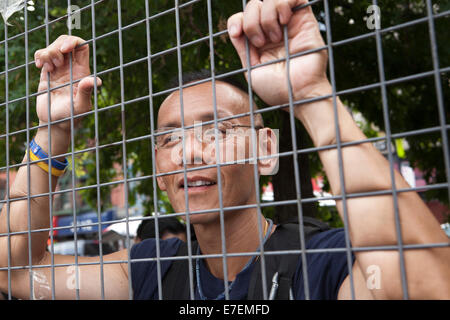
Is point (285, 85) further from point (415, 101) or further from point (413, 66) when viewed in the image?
point (415, 101)

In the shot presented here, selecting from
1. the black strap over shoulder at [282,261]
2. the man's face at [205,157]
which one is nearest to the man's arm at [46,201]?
the man's face at [205,157]

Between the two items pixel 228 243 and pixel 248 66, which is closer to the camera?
pixel 248 66

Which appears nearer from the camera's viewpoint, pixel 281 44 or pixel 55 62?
pixel 281 44

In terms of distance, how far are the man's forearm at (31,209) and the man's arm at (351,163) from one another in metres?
0.85

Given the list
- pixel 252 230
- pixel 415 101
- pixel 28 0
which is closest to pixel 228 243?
pixel 252 230

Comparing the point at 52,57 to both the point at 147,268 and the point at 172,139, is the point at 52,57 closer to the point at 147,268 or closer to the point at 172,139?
the point at 172,139

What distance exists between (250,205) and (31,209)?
953mm

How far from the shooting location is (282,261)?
4.81 ft

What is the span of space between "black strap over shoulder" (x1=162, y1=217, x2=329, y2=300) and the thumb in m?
0.72

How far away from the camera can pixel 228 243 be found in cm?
174

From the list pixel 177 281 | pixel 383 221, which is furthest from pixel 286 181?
pixel 383 221

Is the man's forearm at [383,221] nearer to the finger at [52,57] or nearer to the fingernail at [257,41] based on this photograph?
→ the fingernail at [257,41]

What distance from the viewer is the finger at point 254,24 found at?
1.15 meters

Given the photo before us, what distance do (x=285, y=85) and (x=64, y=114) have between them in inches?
33.4
